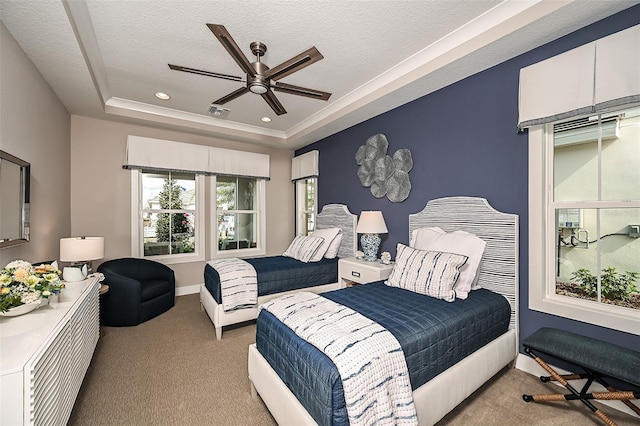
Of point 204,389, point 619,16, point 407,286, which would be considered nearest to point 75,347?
point 204,389

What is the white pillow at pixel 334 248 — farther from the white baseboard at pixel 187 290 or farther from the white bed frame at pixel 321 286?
the white baseboard at pixel 187 290

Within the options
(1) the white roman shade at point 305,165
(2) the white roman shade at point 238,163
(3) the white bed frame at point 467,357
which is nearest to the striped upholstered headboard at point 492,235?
(3) the white bed frame at point 467,357

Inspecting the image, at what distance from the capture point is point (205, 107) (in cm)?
387

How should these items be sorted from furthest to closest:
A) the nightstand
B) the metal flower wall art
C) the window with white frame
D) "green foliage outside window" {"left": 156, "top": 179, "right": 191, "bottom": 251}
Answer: the window with white frame, "green foliage outside window" {"left": 156, "top": 179, "right": 191, "bottom": 251}, the metal flower wall art, the nightstand

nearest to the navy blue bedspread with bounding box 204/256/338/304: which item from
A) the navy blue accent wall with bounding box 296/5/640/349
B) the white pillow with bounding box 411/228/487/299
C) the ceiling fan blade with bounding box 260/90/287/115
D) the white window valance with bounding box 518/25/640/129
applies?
the navy blue accent wall with bounding box 296/5/640/349

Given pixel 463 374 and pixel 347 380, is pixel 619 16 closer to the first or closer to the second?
pixel 463 374

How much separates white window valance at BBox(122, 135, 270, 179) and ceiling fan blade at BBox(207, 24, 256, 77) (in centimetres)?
269

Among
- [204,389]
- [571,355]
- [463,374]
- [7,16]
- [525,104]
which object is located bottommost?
[204,389]

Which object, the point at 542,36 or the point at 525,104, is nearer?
the point at 542,36

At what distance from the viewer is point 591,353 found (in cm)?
163

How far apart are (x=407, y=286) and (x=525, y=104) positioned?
5.72 feet

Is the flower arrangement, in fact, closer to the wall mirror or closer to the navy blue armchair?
the wall mirror

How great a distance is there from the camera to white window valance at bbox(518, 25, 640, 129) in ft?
5.75

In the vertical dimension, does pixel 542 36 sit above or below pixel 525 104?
above
